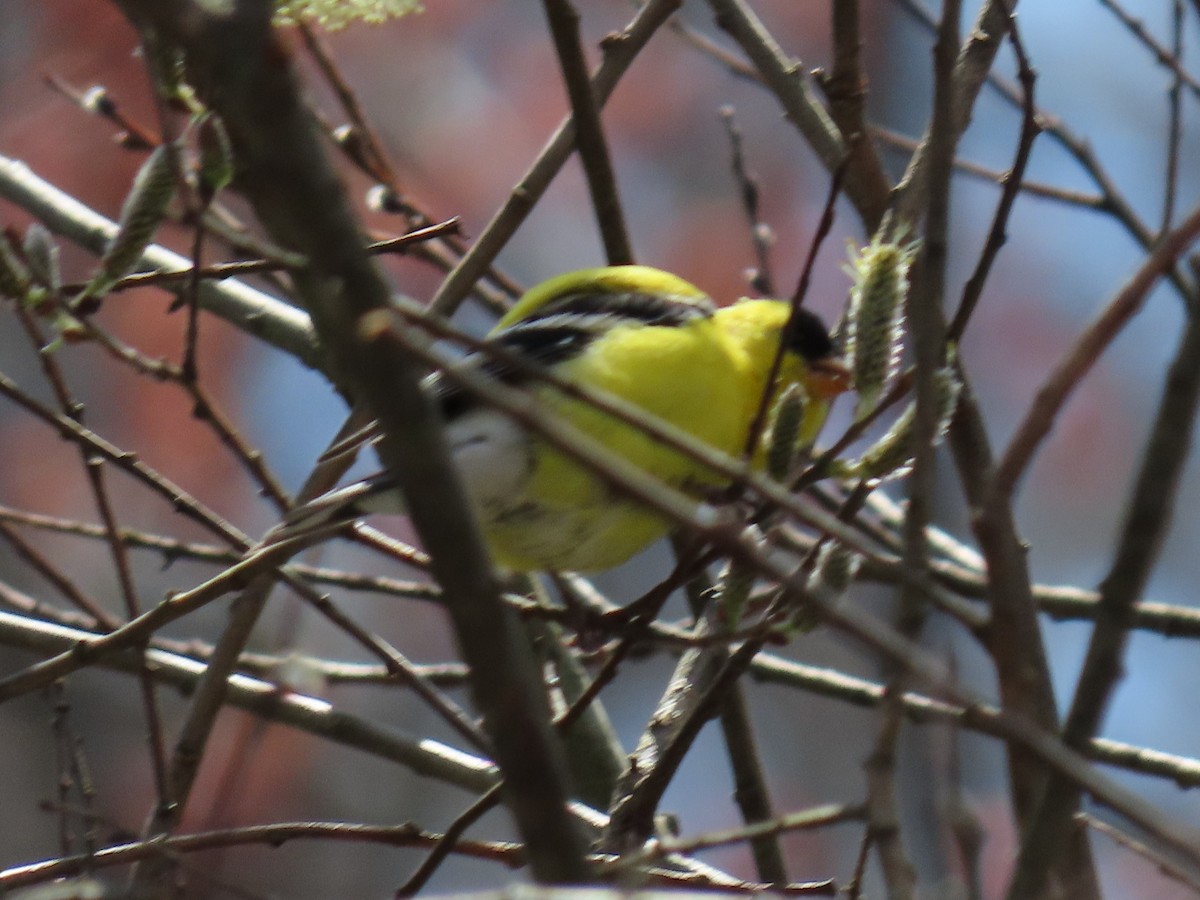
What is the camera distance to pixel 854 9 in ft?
8.86

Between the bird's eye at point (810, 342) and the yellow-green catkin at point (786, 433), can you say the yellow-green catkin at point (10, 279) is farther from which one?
the bird's eye at point (810, 342)

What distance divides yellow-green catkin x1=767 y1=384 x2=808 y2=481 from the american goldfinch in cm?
76

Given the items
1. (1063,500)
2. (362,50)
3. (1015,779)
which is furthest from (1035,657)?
(362,50)

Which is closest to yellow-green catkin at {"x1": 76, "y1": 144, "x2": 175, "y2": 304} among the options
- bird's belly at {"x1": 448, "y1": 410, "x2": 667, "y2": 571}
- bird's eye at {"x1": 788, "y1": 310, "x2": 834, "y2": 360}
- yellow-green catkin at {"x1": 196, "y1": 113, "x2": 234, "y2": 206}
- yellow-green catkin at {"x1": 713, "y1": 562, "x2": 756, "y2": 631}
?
yellow-green catkin at {"x1": 196, "y1": 113, "x2": 234, "y2": 206}

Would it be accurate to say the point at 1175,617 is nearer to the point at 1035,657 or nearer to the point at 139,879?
the point at 1035,657

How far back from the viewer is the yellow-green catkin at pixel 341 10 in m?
1.96

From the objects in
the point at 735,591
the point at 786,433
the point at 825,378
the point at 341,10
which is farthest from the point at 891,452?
the point at 825,378

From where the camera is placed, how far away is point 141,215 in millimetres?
1792

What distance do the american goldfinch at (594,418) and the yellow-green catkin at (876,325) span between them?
82cm

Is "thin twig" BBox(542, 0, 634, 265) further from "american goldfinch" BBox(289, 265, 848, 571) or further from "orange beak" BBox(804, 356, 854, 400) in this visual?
"orange beak" BBox(804, 356, 854, 400)

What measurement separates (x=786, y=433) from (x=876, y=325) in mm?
182

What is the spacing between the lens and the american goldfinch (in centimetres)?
273

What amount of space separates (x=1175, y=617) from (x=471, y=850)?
181 cm

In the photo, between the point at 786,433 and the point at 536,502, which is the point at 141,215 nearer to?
the point at 786,433
